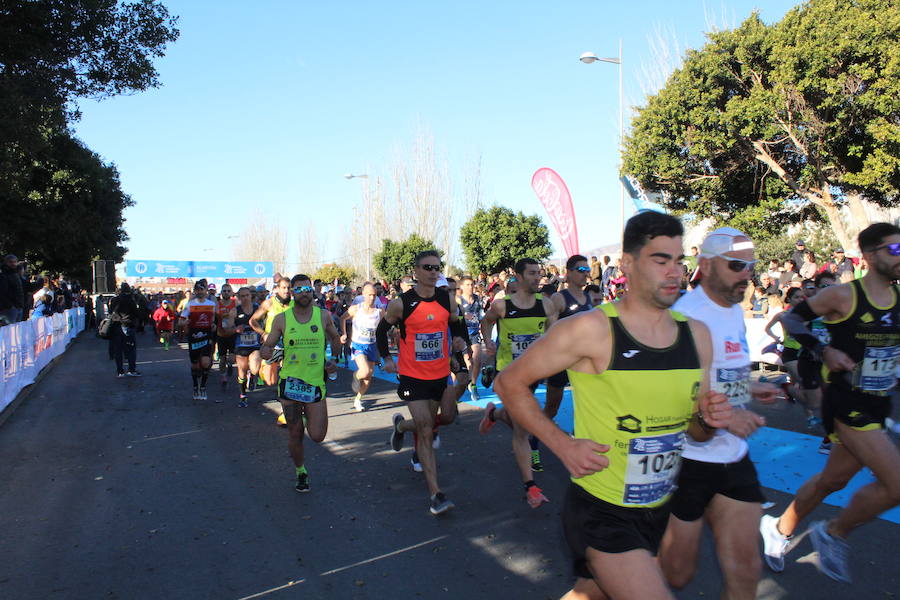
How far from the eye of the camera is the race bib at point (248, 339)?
11.7 meters

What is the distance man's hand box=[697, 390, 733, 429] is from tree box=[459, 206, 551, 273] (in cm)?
3055

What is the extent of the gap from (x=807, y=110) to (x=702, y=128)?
332 centimetres

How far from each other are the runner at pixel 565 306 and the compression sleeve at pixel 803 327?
2.38 meters

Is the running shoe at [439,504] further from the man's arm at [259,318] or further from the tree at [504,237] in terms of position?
the tree at [504,237]

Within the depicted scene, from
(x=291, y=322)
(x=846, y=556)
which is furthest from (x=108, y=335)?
(x=846, y=556)

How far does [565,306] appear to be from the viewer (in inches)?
276

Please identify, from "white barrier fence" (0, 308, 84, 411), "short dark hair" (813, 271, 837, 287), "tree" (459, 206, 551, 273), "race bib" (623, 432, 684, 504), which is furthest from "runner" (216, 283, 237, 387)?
"tree" (459, 206, 551, 273)

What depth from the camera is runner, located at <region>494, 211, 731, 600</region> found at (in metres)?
2.48

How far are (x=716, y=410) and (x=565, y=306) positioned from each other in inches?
180

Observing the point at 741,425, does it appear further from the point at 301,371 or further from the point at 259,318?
the point at 259,318

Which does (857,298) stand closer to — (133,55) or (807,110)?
(133,55)

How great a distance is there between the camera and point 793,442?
7.63m

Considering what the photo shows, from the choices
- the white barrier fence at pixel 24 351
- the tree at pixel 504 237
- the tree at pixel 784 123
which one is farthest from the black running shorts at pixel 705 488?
the tree at pixel 504 237

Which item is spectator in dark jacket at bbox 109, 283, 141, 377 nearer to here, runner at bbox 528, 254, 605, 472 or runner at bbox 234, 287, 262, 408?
runner at bbox 234, 287, 262, 408
